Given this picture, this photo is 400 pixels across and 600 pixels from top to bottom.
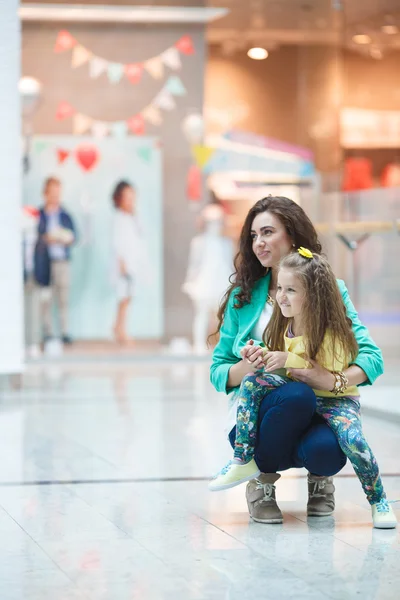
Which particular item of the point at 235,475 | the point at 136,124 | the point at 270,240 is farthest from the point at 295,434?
the point at 136,124

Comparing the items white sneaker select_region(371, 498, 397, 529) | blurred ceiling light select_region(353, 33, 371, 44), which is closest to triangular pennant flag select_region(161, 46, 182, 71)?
blurred ceiling light select_region(353, 33, 371, 44)

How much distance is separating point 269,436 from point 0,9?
4.50m

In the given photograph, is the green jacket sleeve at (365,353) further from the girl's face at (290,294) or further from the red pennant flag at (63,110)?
the red pennant flag at (63,110)

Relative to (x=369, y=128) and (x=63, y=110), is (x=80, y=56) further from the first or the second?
(x=369, y=128)

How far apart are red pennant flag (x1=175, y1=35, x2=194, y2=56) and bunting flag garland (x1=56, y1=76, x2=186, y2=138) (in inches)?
9.8

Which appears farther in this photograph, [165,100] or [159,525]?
[165,100]

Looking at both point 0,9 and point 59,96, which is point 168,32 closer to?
point 59,96

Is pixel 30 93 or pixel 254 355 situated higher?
pixel 30 93

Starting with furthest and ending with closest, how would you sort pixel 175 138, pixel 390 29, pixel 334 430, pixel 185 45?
pixel 175 138
pixel 185 45
pixel 390 29
pixel 334 430

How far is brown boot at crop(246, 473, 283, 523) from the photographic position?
3.19 m

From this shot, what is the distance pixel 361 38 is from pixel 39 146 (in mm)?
2980

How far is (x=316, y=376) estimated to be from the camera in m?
3.03

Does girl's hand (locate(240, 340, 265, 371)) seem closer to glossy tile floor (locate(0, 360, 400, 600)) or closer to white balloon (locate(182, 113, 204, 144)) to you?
glossy tile floor (locate(0, 360, 400, 600))

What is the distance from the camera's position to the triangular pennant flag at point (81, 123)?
995 cm
